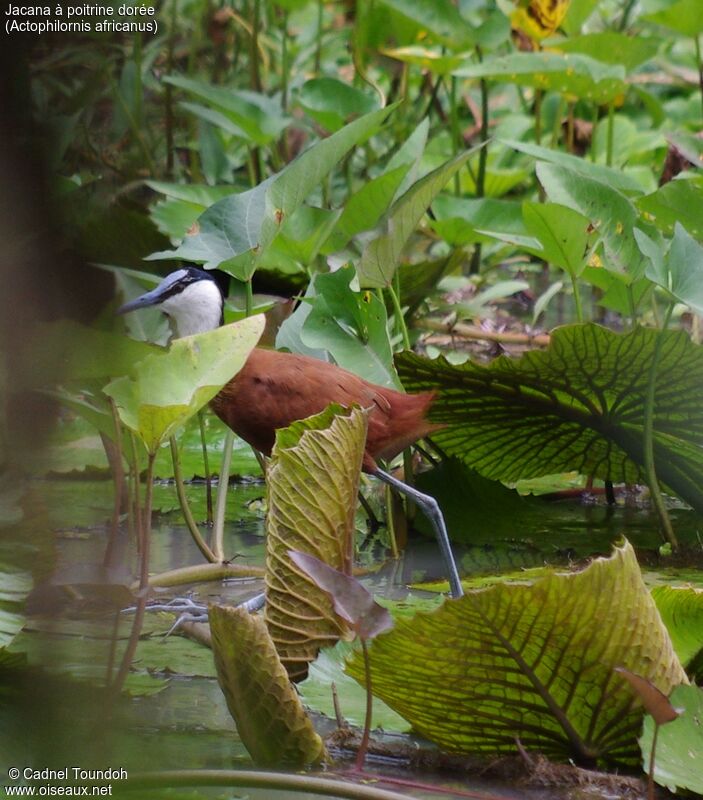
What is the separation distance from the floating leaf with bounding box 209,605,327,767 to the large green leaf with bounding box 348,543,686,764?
14 centimetres

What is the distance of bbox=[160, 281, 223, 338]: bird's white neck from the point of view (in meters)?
3.21

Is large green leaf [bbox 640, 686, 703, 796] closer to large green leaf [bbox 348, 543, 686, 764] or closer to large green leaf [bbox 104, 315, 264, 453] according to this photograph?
large green leaf [bbox 348, 543, 686, 764]

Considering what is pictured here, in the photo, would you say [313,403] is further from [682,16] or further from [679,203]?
[682,16]

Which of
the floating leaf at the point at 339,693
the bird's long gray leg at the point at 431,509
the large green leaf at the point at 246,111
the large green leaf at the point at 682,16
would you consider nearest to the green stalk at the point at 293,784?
the floating leaf at the point at 339,693

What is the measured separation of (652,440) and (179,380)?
141 centimetres

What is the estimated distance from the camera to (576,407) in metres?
2.77

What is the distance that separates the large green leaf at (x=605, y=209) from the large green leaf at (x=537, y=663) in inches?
47.1

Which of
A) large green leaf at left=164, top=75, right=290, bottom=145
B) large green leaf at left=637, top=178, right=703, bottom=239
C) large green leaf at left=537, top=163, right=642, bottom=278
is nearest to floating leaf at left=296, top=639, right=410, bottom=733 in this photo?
large green leaf at left=537, top=163, right=642, bottom=278

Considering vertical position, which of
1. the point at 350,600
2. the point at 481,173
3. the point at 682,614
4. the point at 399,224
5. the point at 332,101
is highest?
the point at 332,101

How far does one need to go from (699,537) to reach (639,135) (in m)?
3.46

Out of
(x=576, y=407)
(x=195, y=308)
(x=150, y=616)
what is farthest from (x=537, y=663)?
(x=195, y=308)

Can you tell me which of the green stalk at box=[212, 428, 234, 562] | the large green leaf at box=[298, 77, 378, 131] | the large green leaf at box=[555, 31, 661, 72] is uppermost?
the large green leaf at box=[555, 31, 661, 72]

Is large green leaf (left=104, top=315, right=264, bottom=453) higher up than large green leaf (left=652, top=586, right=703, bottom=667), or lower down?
higher up

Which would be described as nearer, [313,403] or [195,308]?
[313,403]
